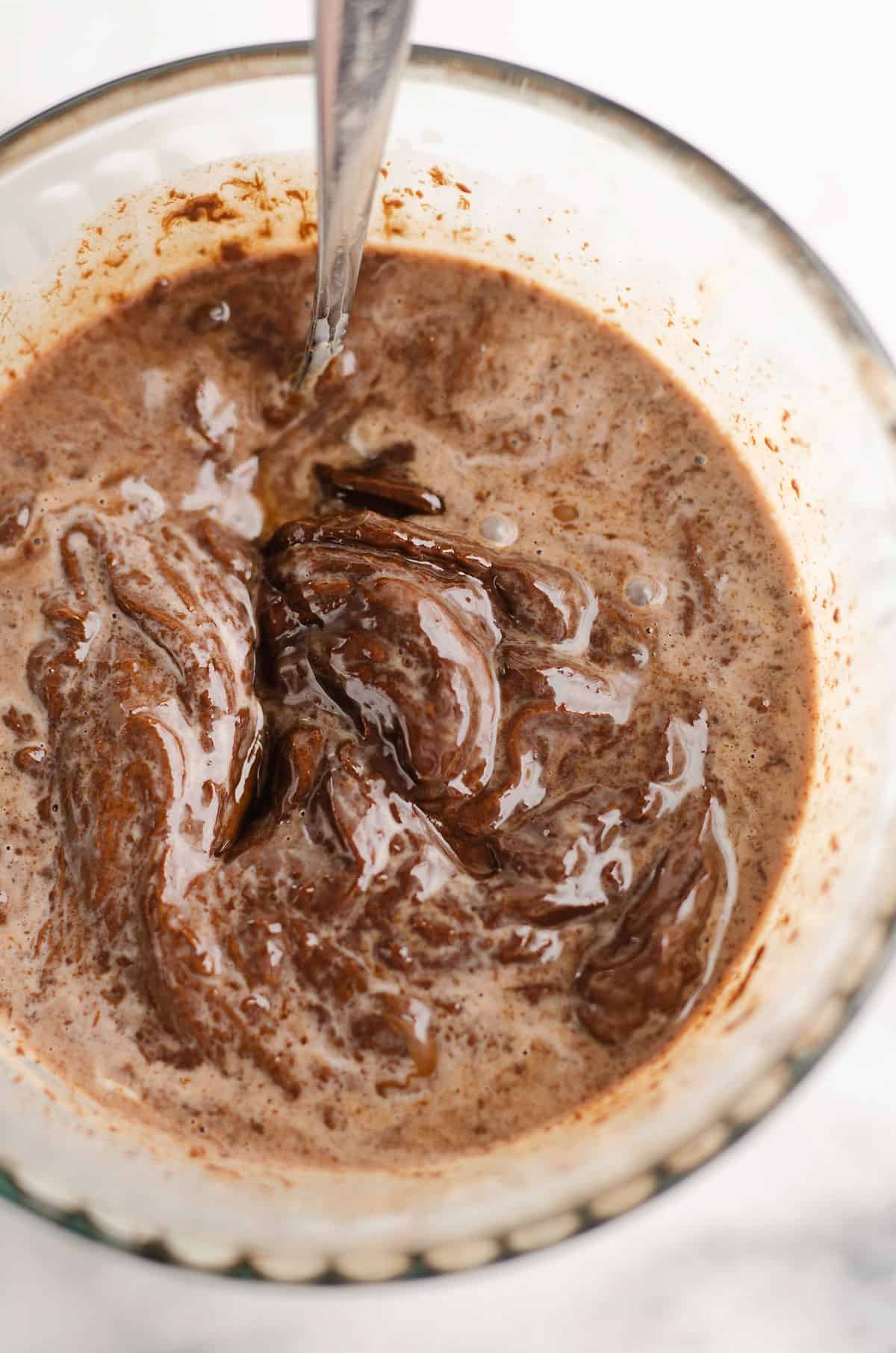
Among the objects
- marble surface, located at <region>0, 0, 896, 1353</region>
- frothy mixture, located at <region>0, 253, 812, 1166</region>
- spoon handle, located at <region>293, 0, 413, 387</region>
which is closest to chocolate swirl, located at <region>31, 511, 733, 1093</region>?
frothy mixture, located at <region>0, 253, 812, 1166</region>

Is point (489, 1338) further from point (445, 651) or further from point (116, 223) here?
point (116, 223)

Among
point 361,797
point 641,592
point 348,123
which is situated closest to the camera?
point 348,123

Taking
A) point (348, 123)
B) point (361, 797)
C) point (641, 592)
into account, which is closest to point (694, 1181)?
point (361, 797)

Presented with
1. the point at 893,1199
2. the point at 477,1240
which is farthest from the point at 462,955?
the point at 893,1199

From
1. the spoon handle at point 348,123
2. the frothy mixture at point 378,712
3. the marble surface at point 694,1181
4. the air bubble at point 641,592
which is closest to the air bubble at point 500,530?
the frothy mixture at point 378,712

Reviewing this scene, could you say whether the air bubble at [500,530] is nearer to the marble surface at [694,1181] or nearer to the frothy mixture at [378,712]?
the frothy mixture at [378,712]

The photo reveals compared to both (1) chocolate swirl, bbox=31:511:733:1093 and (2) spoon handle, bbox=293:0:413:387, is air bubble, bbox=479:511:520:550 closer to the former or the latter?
(1) chocolate swirl, bbox=31:511:733:1093

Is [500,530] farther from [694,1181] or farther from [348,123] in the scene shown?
[694,1181]
